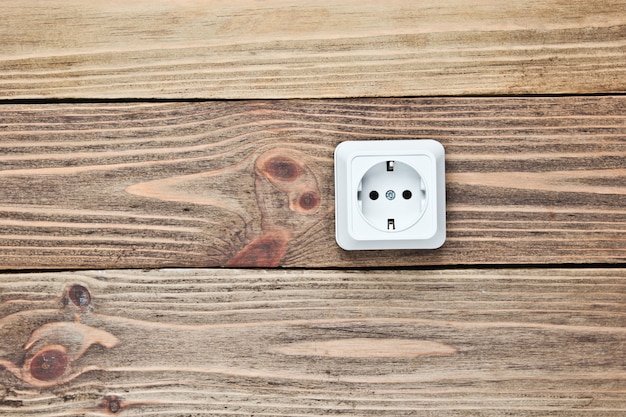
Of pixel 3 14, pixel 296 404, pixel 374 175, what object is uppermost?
pixel 3 14

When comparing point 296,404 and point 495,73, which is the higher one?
point 495,73

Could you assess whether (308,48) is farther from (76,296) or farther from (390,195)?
(76,296)

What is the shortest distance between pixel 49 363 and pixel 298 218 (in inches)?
9.9

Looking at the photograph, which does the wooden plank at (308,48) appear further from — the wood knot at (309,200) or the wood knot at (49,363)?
the wood knot at (49,363)

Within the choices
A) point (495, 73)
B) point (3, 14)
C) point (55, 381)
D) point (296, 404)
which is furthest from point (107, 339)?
point (495, 73)

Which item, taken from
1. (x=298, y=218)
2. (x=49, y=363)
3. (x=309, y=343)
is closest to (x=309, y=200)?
(x=298, y=218)

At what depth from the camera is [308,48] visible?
1.82 feet

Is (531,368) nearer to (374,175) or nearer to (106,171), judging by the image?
(374,175)

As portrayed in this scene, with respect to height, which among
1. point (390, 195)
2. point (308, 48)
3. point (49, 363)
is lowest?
point (49, 363)

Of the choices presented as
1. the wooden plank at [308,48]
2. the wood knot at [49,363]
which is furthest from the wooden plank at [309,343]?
the wooden plank at [308,48]

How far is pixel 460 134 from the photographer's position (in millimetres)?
555

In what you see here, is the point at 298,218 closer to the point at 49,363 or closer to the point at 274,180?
the point at 274,180

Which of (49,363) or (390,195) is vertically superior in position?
(390,195)

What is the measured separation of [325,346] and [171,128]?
0.77ft
